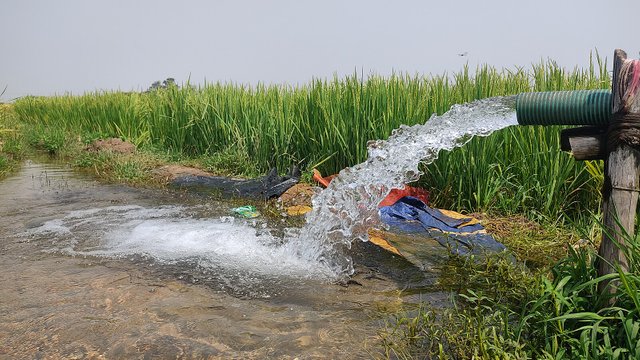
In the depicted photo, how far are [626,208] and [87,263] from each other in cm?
342

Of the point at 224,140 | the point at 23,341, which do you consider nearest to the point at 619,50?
the point at 23,341

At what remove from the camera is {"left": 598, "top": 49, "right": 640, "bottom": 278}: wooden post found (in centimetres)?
225

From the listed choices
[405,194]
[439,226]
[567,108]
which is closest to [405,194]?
[405,194]

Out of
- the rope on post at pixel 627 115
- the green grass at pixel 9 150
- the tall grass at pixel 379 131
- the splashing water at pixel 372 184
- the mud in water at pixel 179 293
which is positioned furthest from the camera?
the green grass at pixel 9 150

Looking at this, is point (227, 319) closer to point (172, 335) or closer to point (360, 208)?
point (172, 335)

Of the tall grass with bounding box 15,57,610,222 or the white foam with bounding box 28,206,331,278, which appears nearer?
the white foam with bounding box 28,206,331,278

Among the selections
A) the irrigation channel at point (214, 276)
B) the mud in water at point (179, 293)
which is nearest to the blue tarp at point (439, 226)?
the irrigation channel at point (214, 276)

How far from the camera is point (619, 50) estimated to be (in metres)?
2.44

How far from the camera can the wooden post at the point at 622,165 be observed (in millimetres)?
2246

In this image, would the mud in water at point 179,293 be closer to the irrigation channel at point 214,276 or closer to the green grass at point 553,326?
the irrigation channel at point 214,276

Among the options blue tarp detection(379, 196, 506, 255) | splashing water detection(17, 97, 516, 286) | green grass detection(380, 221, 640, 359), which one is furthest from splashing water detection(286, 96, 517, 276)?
green grass detection(380, 221, 640, 359)

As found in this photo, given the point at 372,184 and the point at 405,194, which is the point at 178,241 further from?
the point at 405,194

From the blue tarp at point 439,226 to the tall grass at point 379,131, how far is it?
60cm

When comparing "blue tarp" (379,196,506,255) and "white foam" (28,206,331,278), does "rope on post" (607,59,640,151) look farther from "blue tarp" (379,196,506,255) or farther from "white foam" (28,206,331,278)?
"white foam" (28,206,331,278)
